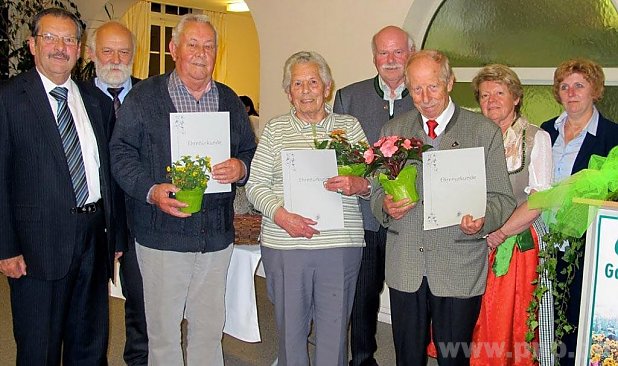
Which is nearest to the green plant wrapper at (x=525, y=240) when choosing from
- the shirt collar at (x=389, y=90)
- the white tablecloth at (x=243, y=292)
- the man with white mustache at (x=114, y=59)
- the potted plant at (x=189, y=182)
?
the shirt collar at (x=389, y=90)

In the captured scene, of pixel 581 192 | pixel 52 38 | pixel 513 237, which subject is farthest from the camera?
pixel 513 237

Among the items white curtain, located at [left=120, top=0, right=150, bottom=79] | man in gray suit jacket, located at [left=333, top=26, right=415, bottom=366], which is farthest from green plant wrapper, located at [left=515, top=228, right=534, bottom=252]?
white curtain, located at [left=120, top=0, right=150, bottom=79]

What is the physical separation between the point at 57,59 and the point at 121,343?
7.33 feet

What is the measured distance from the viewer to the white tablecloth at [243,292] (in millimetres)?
3369

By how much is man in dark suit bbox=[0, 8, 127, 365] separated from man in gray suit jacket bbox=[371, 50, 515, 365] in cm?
122

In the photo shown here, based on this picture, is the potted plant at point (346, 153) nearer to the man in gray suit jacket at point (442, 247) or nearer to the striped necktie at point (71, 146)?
the man in gray suit jacket at point (442, 247)

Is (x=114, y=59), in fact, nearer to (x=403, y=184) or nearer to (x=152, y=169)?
(x=152, y=169)

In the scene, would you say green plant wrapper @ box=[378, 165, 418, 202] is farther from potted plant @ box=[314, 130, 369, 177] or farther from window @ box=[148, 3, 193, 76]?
window @ box=[148, 3, 193, 76]

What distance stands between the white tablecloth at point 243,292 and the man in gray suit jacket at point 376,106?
0.54m

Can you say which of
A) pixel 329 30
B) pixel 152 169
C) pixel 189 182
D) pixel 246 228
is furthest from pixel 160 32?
pixel 189 182

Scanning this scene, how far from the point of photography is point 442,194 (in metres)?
2.35

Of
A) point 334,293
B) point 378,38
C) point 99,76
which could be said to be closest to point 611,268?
point 334,293

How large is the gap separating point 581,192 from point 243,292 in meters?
1.92

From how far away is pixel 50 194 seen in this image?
2.52m
